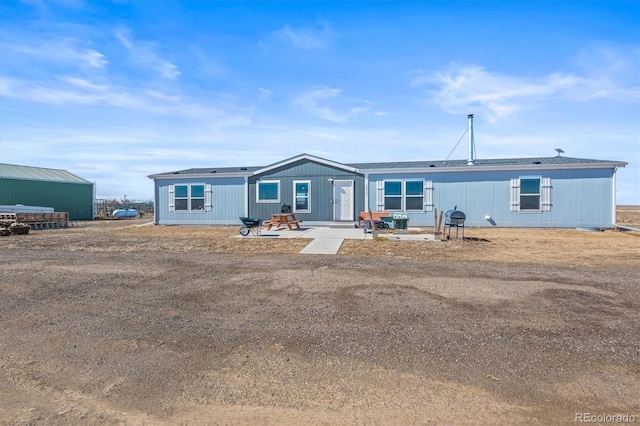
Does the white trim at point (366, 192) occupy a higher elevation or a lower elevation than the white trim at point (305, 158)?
lower

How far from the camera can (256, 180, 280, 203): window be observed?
62.3 ft

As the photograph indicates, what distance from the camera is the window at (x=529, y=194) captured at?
16.6 m

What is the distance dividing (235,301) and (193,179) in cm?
1618

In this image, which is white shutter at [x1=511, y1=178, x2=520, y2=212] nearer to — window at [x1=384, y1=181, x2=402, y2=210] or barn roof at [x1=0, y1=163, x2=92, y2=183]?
window at [x1=384, y1=181, x2=402, y2=210]

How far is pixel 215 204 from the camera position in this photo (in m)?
19.8

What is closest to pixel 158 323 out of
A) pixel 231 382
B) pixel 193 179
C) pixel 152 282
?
pixel 231 382

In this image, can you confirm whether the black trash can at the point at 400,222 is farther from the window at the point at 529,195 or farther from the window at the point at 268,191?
the window at the point at 268,191

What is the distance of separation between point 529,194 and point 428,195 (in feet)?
14.2

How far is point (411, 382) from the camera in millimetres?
2895

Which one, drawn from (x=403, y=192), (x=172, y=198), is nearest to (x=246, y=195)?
(x=172, y=198)

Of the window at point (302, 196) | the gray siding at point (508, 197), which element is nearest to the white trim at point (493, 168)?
the gray siding at point (508, 197)

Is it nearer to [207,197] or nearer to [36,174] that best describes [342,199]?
[207,197]

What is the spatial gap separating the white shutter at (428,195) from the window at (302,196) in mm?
5528

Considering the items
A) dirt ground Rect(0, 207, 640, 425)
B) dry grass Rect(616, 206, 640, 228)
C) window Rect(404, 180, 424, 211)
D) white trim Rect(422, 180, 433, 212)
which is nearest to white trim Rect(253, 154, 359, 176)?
window Rect(404, 180, 424, 211)
